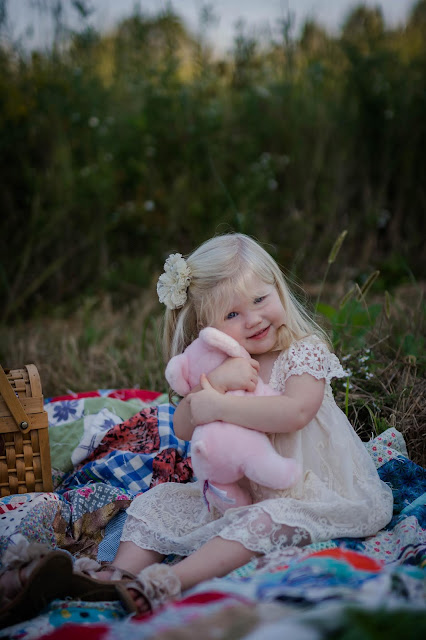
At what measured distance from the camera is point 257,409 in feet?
5.65

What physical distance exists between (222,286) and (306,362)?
0.34 meters

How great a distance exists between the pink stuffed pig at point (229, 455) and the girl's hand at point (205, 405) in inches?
0.8

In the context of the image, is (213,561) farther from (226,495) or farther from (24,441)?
(24,441)

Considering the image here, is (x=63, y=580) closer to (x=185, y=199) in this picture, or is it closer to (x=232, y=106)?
(x=185, y=199)

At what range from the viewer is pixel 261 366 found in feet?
6.40

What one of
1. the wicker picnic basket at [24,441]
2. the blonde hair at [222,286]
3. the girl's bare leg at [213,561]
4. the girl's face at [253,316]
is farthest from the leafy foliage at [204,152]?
the girl's bare leg at [213,561]

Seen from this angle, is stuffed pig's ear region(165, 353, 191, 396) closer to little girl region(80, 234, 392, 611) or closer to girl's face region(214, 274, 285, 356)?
little girl region(80, 234, 392, 611)

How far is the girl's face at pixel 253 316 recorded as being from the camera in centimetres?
184

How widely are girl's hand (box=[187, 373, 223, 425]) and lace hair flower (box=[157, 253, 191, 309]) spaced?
33cm

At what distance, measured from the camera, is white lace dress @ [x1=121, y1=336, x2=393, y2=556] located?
1.71m

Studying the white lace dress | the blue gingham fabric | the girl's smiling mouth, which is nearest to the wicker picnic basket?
the blue gingham fabric

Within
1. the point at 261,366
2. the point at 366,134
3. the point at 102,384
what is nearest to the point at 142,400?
the point at 102,384

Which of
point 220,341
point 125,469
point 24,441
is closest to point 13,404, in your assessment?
point 24,441

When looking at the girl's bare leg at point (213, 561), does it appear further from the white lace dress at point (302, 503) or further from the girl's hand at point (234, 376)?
the girl's hand at point (234, 376)
